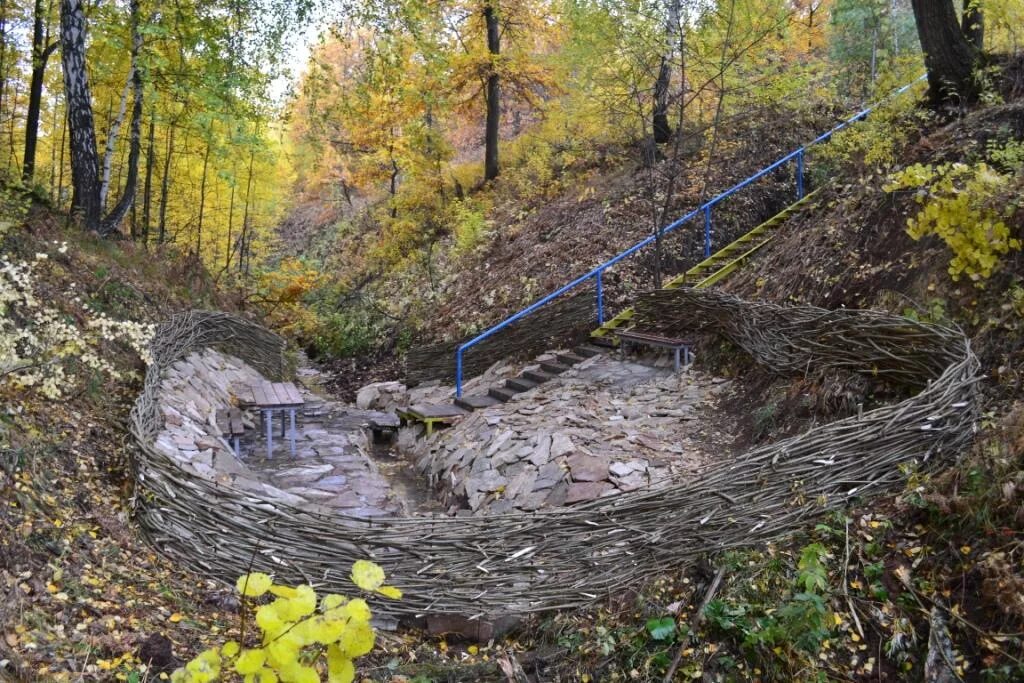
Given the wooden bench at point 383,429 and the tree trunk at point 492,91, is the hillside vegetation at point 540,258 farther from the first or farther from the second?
the wooden bench at point 383,429

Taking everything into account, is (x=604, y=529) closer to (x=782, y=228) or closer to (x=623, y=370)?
(x=623, y=370)

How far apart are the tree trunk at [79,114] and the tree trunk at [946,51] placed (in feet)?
33.2

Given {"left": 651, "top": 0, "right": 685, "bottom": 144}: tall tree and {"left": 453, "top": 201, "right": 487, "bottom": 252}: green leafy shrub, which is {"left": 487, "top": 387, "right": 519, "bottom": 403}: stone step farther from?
{"left": 453, "top": 201, "right": 487, "bottom": 252}: green leafy shrub

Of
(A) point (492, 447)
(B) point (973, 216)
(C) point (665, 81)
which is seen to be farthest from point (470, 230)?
(B) point (973, 216)

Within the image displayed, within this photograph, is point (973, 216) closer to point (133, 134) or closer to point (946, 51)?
point (946, 51)

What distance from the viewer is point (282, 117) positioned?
1162 centimetres

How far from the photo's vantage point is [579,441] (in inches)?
260

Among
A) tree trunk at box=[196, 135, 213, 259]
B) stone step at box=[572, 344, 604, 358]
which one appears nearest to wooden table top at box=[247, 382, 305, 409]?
stone step at box=[572, 344, 604, 358]

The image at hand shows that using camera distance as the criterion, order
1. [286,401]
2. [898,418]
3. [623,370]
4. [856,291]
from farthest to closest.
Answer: [623,370] < [286,401] < [856,291] < [898,418]

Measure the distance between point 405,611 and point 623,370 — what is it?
5.09 metres

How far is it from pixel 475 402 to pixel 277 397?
2.51 m

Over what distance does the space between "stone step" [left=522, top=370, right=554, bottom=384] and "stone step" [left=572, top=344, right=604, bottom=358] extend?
54 cm

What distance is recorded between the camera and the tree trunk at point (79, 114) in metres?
9.03

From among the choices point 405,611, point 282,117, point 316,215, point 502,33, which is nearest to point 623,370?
point 405,611
